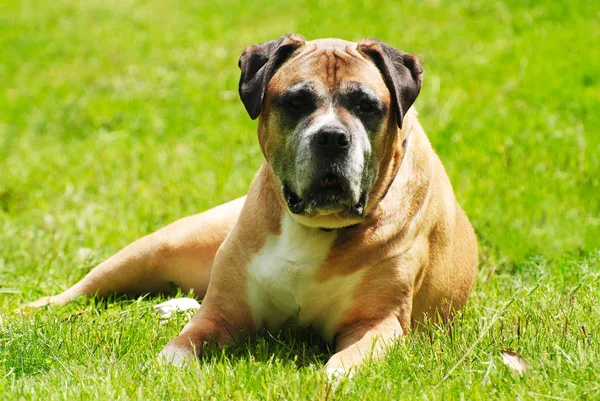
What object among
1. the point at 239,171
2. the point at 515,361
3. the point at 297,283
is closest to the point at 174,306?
the point at 297,283

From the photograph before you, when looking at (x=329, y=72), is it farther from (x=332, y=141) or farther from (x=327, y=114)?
(x=332, y=141)

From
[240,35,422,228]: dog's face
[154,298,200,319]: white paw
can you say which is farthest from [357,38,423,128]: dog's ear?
[154,298,200,319]: white paw

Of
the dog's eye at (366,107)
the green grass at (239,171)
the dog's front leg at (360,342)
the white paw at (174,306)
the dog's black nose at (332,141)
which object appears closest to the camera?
the green grass at (239,171)

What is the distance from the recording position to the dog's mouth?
3992 millimetres

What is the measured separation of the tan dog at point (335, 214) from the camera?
13.2 ft

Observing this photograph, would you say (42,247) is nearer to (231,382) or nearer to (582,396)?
(231,382)

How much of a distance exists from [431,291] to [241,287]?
99cm

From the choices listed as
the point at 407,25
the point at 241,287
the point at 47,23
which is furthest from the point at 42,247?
the point at 47,23

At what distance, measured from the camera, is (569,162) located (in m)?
6.81

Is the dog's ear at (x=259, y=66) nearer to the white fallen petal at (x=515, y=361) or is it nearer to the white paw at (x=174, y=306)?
the white paw at (x=174, y=306)

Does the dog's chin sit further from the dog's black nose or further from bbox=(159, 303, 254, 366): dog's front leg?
bbox=(159, 303, 254, 366): dog's front leg

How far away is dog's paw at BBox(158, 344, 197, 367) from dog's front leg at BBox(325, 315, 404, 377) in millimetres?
Answer: 617

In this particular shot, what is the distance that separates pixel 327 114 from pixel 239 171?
11.6ft

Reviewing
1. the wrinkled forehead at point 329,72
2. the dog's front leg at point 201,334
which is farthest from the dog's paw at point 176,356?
the wrinkled forehead at point 329,72
